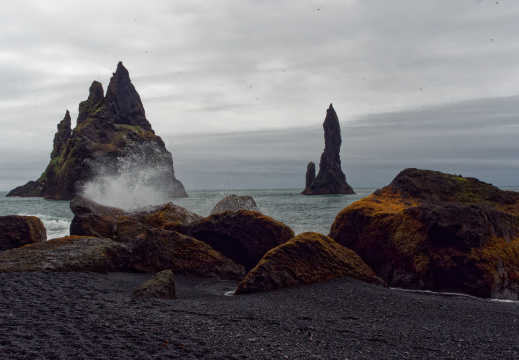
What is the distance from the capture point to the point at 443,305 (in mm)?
5578

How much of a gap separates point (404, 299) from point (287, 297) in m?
1.72

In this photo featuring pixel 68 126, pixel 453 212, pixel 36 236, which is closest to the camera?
pixel 453 212

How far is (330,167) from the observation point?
297ft

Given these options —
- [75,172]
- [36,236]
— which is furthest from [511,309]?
[75,172]

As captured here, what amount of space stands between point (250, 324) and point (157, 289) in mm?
1963

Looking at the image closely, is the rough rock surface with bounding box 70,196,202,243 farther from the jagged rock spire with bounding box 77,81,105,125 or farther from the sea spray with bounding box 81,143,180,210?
the jagged rock spire with bounding box 77,81,105,125

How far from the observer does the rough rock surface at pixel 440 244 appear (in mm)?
6820

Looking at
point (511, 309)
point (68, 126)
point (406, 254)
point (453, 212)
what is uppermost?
point (68, 126)

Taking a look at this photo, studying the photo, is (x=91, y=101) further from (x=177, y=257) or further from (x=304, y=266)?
(x=304, y=266)

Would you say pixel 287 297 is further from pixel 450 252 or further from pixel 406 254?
pixel 450 252

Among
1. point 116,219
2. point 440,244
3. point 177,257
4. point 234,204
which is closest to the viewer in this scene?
point 440,244

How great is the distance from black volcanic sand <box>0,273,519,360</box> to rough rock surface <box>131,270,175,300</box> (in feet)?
0.82

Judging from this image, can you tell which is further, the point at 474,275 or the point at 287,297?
the point at 474,275

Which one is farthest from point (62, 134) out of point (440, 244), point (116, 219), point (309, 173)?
point (440, 244)
